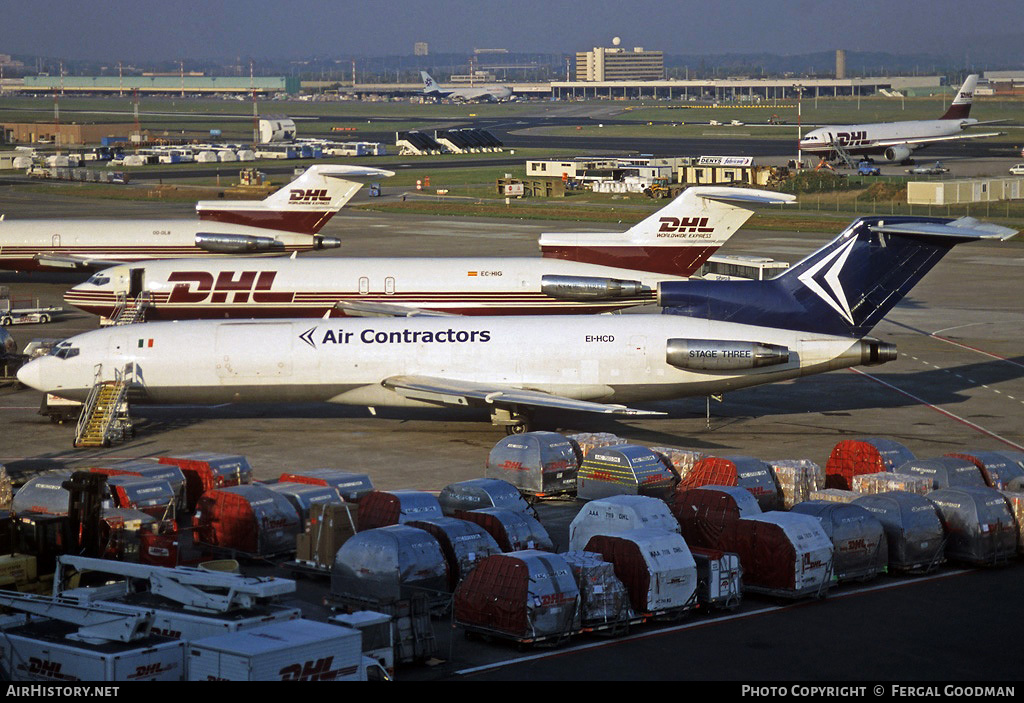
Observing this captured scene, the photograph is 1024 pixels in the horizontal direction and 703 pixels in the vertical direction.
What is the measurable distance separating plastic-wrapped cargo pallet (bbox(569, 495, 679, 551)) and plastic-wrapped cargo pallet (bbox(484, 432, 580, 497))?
214 inches

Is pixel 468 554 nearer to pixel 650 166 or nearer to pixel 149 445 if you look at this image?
pixel 149 445

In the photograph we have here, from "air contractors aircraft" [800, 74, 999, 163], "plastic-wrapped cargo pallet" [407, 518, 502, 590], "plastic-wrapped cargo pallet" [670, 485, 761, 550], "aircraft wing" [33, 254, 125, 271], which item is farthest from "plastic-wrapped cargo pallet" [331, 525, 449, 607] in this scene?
"air contractors aircraft" [800, 74, 999, 163]

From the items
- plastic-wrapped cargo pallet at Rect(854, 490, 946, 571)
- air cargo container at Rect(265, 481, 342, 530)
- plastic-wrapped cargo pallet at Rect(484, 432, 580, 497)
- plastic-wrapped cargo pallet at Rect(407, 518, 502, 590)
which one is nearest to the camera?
plastic-wrapped cargo pallet at Rect(407, 518, 502, 590)

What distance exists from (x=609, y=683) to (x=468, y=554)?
4.89m

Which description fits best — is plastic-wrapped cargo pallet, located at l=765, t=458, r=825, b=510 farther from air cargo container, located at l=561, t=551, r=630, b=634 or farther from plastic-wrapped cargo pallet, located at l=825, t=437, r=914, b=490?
air cargo container, located at l=561, t=551, r=630, b=634

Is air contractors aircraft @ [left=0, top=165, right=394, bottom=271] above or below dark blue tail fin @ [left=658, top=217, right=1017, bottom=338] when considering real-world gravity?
above

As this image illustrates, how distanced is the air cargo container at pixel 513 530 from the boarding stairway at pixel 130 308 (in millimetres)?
26246

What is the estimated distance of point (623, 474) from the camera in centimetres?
3045

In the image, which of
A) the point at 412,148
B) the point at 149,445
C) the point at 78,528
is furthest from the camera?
the point at 412,148

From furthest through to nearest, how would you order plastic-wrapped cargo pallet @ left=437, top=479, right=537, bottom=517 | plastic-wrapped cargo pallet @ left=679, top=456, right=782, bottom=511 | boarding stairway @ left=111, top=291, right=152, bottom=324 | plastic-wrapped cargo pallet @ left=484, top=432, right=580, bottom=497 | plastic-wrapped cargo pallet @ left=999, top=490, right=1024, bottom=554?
1. boarding stairway @ left=111, top=291, right=152, bottom=324
2. plastic-wrapped cargo pallet @ left=484, top=432, right=580, bottom=497
3. plastic-wrapped cargo pallet @ left=679, top=456, right=782, bottom=511
4. plastic-wrapped cargo pallet @ left=437, top=479, right=537, bottom=517
5. plastic-wrapped cargo pallet @ left=999, top=490, right=1024, bottom=554

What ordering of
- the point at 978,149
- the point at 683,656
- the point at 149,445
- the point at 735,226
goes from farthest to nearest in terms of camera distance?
the point at 978,149 → the point at 735,226 → the point at 149,445 → the point at 683,656

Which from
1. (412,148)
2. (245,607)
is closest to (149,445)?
(245,607)

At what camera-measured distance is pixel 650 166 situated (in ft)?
408

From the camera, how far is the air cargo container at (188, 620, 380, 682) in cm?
1775
